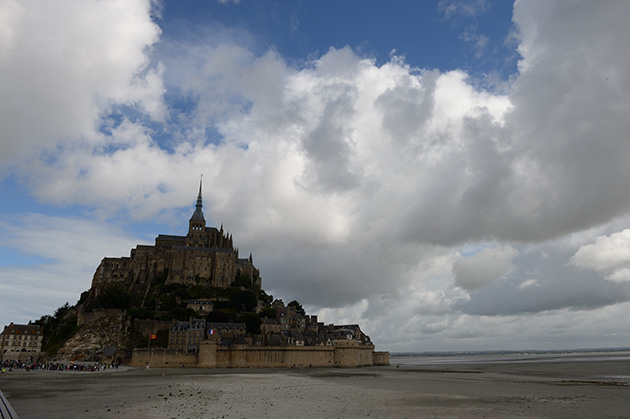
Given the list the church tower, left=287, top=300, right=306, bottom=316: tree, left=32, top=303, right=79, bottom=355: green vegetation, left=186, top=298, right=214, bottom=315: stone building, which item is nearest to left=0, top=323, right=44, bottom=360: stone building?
left=32, top=303, right=79, bottom=355: green vegetation

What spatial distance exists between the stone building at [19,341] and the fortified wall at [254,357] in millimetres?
25331

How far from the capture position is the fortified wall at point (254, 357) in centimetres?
6850

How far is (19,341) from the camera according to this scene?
269 ft

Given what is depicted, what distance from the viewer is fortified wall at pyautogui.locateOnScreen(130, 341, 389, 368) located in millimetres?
68500

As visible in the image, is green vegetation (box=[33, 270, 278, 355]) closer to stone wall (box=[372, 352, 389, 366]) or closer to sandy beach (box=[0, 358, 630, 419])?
stone wall (box=[372, 352, 389, 366])

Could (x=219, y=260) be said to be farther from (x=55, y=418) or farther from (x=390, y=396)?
(x=55, y=418)

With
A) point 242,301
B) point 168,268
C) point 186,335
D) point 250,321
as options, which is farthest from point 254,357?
point 168,268

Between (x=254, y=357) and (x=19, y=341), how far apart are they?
141 feet

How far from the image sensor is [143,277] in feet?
324

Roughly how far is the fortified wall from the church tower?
39337mm

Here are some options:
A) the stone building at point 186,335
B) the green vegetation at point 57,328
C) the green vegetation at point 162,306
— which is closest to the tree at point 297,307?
the green vegetation at point 162,306

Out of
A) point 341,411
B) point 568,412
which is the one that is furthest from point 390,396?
point 568,412

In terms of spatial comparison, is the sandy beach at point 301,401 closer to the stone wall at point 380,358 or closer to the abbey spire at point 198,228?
the stone wall at point 380,358

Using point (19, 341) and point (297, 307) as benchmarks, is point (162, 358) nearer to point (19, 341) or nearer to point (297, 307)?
point (19, 341)
